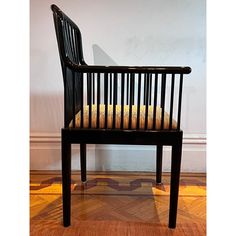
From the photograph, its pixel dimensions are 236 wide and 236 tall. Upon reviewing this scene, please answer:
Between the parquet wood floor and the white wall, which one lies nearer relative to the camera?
the parquet wood floor

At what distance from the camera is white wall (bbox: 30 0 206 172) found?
1.77 meters

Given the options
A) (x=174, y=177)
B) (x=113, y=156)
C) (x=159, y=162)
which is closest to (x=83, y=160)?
(x=113, y=156)

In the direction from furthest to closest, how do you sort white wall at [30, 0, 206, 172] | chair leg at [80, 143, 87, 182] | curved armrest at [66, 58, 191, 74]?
1. white wall at [30, 0, 206, 172]
2. chair leg at [80, 143, 87, 182]
3. curved armrest at [66, 58, 191, 74]

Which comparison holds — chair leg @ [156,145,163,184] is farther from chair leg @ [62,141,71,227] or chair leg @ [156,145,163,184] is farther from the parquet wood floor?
chair leg @ [62,141,71,227]

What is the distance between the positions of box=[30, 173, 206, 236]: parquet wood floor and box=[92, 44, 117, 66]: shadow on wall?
2.40 ft


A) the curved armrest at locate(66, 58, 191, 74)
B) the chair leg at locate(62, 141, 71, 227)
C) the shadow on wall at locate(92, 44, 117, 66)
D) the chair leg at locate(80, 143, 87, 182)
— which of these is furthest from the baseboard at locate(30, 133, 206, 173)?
the curved armrest at locate(66, 58, 191, 74)

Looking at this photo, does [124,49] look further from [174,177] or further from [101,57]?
[174,177]

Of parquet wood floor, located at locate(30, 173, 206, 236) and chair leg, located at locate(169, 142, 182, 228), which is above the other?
chair leg, located at locate(169, 142, 182, 228)

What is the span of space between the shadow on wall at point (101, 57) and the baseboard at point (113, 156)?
0.55 metres

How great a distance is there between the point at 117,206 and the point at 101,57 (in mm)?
954

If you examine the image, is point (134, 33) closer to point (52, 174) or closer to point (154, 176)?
point (154, 176)

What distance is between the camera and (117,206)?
52.8 inches
